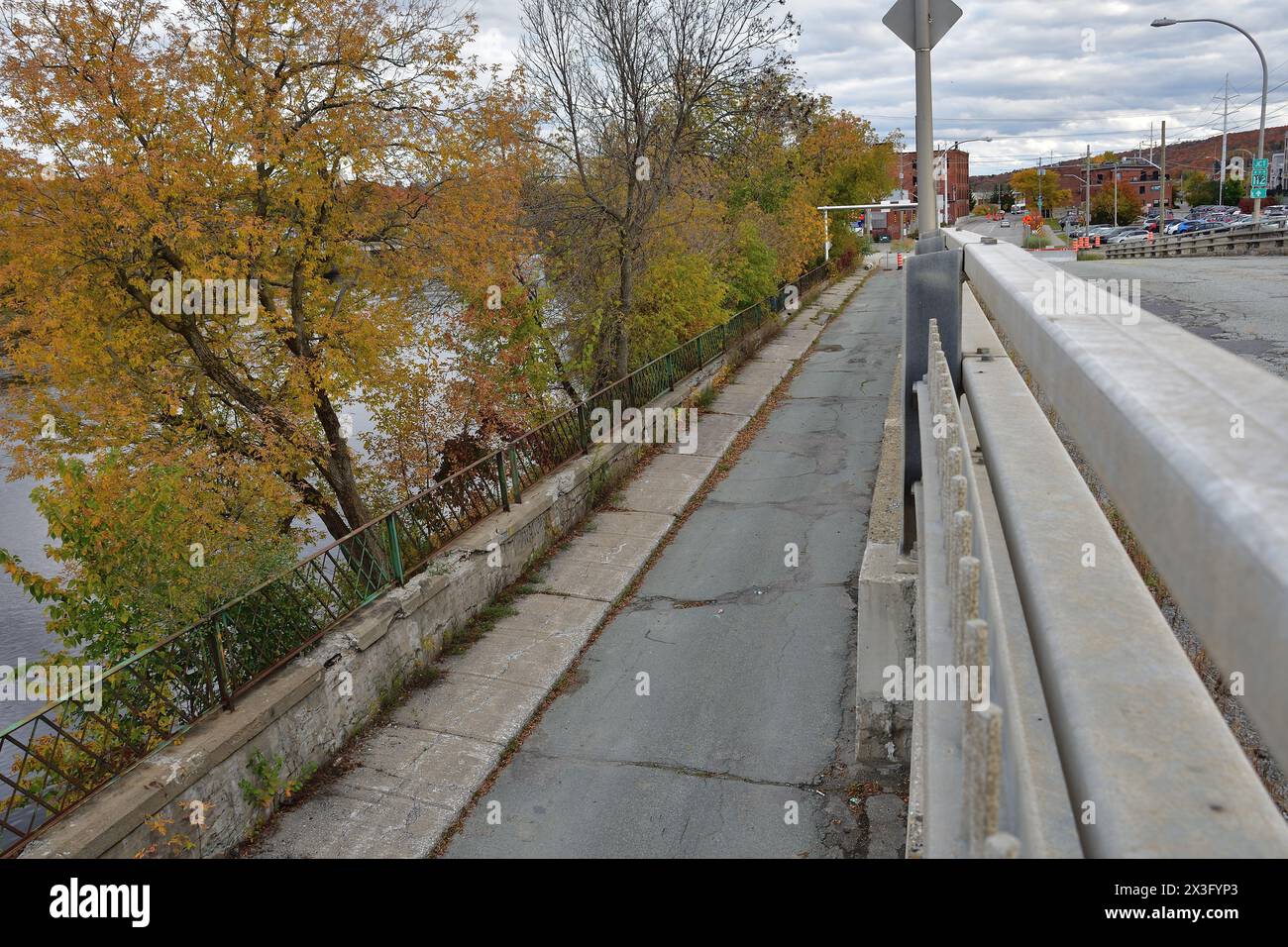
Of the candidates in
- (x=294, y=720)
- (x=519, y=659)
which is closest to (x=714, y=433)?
(x=519, y=659)

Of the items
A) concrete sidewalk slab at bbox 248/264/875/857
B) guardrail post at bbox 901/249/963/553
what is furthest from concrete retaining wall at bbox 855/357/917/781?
concrete sidewalk slab at bbox 248/264/875/857

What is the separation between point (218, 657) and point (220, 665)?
76mm

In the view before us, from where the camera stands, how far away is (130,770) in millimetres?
6902

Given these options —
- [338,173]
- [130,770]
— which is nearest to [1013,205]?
[338,173]

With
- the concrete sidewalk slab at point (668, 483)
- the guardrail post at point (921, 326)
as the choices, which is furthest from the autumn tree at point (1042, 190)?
the guardrail post at point (921, 326)

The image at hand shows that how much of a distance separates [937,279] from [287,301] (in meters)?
13.1

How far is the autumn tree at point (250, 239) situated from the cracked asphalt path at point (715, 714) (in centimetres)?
553

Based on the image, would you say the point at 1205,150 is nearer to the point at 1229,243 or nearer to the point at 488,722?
the point at 1229,243

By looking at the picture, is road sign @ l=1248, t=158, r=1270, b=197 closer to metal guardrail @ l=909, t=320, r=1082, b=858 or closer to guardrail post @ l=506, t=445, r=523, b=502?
guardrail post @ l=506, t=445, r=523, b=502

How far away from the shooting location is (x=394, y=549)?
33.3ft

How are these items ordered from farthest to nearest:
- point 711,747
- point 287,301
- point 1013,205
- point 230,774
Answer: point 1013,205 → point 287,301 → point 711,747 → point 230,774

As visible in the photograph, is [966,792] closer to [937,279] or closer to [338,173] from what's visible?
[937,279]

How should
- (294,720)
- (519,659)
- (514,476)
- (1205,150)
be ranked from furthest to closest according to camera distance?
(1205,150) → (514,476) → (519,659) → (294,720)
